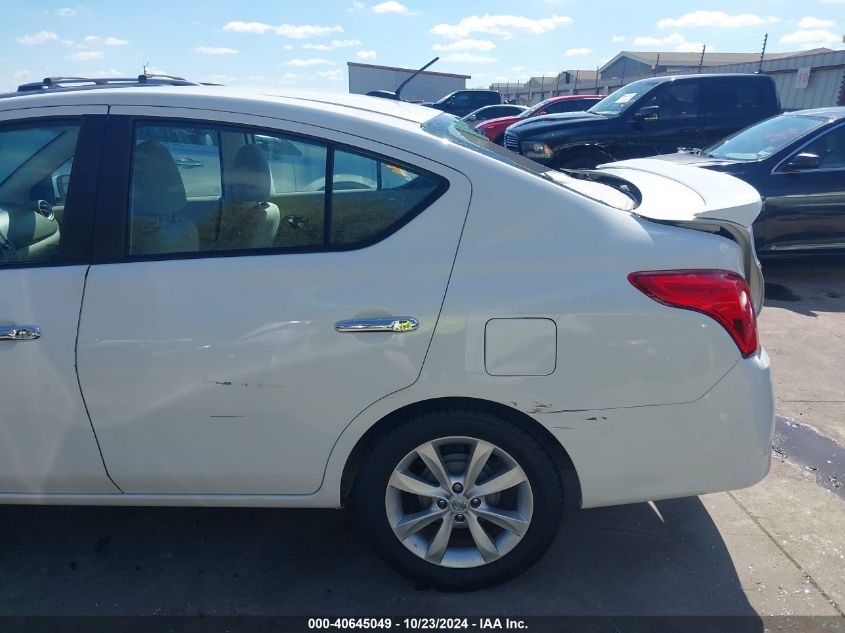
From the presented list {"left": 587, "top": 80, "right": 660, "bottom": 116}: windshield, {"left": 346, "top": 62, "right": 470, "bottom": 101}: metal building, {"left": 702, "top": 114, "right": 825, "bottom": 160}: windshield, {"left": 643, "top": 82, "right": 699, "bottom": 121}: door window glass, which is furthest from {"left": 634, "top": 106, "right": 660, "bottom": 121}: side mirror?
{"left": 346, "top": 62, "right": 470, "bottom": 101}: metal building

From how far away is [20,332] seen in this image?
2.20m

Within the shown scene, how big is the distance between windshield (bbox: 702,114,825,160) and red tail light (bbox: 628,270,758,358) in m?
5.01

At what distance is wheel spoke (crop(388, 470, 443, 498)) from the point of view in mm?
2311

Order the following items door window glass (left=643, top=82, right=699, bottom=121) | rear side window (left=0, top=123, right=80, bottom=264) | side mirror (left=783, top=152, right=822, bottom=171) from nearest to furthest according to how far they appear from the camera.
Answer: rear side window (left=0, top=123, right=80, bottom=264) < side mirror (left=783, top=152, right=822, bottom=171) < door window glass (left=643, top=82, right=699, bottom=121)

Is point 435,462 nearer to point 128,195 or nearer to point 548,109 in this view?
point 128,195

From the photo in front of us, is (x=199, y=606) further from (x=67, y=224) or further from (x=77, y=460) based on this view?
(x=67, y=224)

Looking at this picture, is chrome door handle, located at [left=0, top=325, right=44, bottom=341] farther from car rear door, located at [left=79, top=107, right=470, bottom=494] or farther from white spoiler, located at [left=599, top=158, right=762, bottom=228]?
white spoiler, located at [left=599, top=158, right=762, bottom=228]

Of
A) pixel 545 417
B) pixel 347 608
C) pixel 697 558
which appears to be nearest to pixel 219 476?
pixel 347 608

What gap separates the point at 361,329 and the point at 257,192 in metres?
0.70

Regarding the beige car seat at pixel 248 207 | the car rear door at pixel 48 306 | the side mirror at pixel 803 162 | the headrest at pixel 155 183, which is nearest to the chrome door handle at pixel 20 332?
the car rear door at pixel 48 306

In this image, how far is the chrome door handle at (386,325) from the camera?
2123 mm

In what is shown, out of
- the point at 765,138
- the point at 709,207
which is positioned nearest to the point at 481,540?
the point at 709,207

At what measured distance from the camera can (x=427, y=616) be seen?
7.74ft

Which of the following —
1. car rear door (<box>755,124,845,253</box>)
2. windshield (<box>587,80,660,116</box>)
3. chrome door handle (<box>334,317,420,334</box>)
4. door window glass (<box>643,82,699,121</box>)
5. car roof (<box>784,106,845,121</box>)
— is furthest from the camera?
windshield (<box>587,80,660,116</box>)
